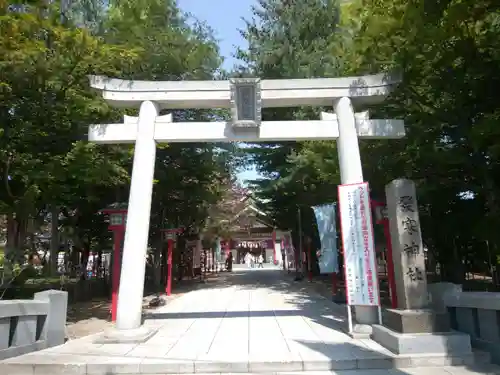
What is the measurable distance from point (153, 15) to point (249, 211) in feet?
73.2

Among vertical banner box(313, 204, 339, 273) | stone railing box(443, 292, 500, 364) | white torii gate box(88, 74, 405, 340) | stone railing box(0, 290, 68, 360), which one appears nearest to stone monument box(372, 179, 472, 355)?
stone railing box(443, 292, 500, 364)

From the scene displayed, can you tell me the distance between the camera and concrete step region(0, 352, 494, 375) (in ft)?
18.5

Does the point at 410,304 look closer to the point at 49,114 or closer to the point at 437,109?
the point at 437,109

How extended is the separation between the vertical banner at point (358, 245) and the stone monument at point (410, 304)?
1.48 feet

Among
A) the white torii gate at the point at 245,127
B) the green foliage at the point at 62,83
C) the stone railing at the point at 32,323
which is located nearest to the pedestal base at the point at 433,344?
the white torii gate at the point at 245,127

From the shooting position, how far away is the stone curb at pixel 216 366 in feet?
18.5

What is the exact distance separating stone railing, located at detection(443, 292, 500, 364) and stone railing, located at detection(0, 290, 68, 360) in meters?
7.17

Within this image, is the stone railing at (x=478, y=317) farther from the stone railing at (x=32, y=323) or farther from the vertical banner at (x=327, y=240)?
the stone railing at (x=32, y=323)

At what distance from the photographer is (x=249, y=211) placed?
33.6 meters

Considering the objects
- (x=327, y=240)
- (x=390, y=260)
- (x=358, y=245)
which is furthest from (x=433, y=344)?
(x=327, y=240)

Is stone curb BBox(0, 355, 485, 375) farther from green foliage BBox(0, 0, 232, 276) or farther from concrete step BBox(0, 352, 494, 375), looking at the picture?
green foliage BBox(0, 0, 232, 276)

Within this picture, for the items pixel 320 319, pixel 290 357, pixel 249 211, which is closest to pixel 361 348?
pixel 290 357

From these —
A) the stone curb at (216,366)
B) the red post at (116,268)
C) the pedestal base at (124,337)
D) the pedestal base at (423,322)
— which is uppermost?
the red post at (116,268)

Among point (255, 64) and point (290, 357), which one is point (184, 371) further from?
point (255, 64)
